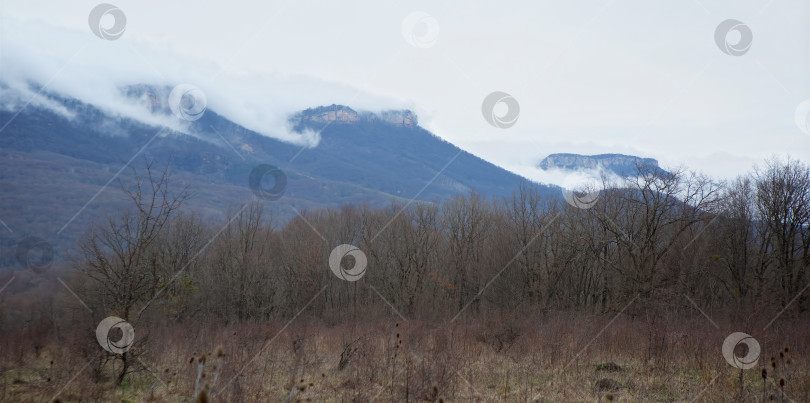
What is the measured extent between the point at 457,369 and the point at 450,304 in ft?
81.4

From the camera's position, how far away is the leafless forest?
8.63 m

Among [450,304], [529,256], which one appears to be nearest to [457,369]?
[450,304]

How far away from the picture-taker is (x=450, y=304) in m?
32.6

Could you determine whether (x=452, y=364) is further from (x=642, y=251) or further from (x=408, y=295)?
(x=408, y=295)

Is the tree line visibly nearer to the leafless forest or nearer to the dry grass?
the leafless forest

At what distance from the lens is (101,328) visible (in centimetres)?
870

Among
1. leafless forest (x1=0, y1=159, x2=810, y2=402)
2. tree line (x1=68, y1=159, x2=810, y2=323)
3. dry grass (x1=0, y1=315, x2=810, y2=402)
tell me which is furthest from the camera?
tree line (x1=68, y1=159, x2=810, y2=323)

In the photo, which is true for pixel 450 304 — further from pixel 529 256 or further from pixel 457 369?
pixel 457 369

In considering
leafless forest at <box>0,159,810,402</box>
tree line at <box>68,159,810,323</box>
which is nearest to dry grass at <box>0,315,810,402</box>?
leafless forest at <box>0,159,810,402</box>

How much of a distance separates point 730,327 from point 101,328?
574 inches

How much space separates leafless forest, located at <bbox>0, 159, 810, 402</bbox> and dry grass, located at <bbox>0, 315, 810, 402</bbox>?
7cm

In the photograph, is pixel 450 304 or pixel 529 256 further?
pixel 529 256

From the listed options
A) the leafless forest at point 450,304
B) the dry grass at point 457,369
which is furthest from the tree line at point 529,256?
the dry grass at point 457,369

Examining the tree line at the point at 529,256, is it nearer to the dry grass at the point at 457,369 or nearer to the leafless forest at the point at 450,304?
the leafless forest at the point at 450,304
